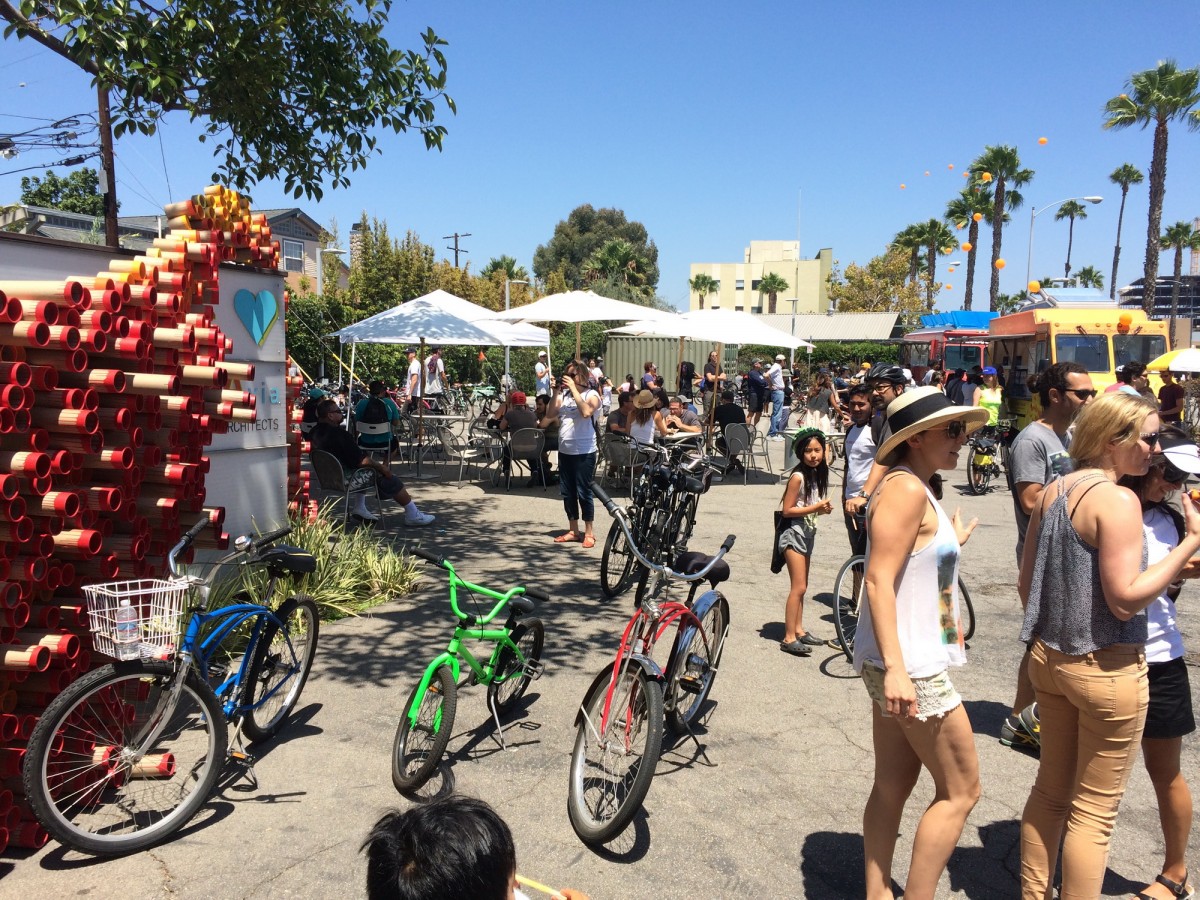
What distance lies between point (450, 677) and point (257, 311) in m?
3.77

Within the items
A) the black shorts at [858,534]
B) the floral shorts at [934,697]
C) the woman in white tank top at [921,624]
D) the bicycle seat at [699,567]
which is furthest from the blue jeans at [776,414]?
the floral shorts at [934,697]

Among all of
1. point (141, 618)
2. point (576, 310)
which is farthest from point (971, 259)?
point (141, 618)

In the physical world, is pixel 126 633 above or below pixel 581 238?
below

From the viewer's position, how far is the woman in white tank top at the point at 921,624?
2.63 metres

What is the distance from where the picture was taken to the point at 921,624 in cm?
269

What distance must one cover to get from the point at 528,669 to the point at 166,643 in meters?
1.79

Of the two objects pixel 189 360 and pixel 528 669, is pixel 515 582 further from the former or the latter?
pixel 189 360

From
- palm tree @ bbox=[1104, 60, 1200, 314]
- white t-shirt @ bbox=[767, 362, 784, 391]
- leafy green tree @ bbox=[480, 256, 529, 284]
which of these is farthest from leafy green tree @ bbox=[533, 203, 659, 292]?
white t-shirt @ bbox=[767, 362, 784, 391]

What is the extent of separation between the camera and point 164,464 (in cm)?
416

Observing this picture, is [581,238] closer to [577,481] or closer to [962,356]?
[962,356]

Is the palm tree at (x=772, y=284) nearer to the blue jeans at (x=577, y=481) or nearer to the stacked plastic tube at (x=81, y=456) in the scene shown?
the blue jeans at (x=577, y=481)

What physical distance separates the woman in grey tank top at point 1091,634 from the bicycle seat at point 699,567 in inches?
64.7

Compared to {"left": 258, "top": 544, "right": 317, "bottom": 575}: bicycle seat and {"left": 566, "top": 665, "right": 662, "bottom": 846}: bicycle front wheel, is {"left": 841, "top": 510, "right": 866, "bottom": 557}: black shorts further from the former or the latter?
{"left": 258, "top": 544, "right": 317, "bottom": 575}: bicycle seat

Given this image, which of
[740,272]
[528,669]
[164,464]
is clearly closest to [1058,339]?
[528,669]
